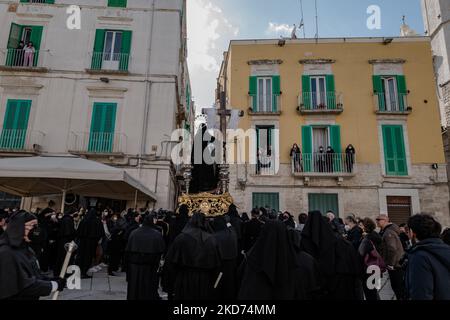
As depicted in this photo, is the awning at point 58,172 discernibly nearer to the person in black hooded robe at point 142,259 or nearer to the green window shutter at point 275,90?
the person in black hooded robe at point 142,259

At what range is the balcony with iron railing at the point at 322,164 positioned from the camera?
597 inches

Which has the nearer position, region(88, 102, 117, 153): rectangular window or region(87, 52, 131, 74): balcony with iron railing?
region(88, 102, 117, 153): rectangular window

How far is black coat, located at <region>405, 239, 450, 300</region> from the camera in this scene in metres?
2.47

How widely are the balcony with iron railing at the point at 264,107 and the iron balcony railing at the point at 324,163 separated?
2.61 meters

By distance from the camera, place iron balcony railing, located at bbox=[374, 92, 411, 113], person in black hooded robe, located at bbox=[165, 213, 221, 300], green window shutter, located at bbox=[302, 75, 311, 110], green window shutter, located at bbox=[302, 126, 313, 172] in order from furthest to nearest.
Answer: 1. green window shutter, located at bbox=[302, 75, 311, 110]
2. iron balcony railing, located at bbox=[374, 92, 411, 113]
3. green window shutter, located at bbox=[302, 126, 313, 172]
4. person in black hooded robe, located at bbox=[165, 213, 221, 300]

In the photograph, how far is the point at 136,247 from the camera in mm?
4863

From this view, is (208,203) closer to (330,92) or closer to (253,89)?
(253,89)

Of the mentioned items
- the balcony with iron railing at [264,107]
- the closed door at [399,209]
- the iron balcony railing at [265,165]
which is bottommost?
the closed door at [399,209]

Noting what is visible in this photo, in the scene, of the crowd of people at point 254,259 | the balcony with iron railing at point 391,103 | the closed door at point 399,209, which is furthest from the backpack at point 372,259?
the balcony with iron railing at point 391,103

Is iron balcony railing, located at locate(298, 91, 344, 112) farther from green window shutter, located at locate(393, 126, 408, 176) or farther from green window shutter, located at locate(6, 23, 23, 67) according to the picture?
green window shutter, located at locate(6, 23, 23, 67)

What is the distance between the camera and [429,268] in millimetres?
2506

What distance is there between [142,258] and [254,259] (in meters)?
2.76

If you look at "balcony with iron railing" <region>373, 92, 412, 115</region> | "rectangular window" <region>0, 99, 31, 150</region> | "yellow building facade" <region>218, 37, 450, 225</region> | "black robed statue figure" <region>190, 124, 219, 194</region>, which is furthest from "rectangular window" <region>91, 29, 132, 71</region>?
"balcony with iron railing" <region>373, 92, 412, 115</region>

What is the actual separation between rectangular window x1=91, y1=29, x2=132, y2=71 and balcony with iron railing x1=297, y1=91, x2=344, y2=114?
905cm
